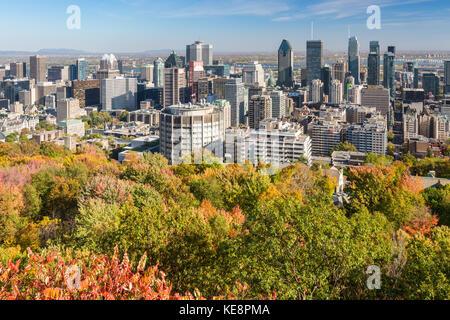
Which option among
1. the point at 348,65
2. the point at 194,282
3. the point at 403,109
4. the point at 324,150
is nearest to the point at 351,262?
the point at 194,282

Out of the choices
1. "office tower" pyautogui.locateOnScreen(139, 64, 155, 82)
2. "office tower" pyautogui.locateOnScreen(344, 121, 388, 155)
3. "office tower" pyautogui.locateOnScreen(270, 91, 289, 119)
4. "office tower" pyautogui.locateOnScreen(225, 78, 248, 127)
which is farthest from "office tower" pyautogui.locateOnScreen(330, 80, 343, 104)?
"office tower" pyautogui.locateOnScreen(139, 64, 155, 82)

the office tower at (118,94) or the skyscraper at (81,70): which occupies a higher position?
the skyscraper at (81,70)

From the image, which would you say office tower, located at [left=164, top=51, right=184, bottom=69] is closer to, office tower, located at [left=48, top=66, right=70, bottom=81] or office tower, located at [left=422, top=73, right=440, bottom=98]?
office tower, located at [left=48, top=66, right=70, bottom=81]

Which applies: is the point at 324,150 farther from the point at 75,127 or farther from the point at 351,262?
the point at 351,262

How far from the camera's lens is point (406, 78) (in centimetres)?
3322

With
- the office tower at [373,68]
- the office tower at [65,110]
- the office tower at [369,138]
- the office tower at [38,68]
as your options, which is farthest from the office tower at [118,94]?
the office tower at [369,138]

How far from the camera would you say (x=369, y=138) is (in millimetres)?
17797

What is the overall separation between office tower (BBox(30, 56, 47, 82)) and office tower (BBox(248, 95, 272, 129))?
76.8 ft

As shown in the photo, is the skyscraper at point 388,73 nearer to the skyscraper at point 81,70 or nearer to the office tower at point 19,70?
the skyscraper at point 81,70

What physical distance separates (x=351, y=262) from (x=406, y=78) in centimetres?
3482

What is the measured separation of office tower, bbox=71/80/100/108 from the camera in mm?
32906

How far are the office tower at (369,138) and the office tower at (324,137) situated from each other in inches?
22.6

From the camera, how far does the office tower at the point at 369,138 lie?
17.6 metres

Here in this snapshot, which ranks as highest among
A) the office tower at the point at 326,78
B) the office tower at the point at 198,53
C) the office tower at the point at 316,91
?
the office tower at the point at 198,53
